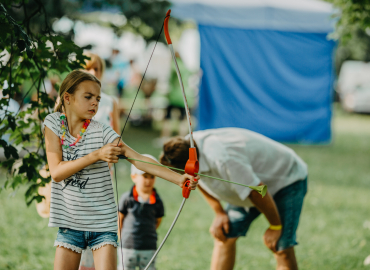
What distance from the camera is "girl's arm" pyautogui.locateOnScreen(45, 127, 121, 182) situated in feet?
6.54

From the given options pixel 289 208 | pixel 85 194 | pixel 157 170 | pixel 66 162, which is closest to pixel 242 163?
pixel 289 208

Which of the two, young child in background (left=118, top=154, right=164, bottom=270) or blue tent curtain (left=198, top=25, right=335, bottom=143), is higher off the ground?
blue tent curtain (left=198, top=25, right=335, bottom=143)

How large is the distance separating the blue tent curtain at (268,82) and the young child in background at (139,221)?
658cm

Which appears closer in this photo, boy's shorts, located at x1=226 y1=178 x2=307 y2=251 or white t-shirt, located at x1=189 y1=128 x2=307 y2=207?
white t-shirt, located at x1=189 y1=128 x2=307 y2=207

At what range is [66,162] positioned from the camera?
2.10 metres

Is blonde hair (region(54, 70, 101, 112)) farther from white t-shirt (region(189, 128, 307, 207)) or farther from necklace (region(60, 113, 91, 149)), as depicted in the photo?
white t-shirt (region(189, 128, 307, 207))

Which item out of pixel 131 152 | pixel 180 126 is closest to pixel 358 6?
pixel 131 152

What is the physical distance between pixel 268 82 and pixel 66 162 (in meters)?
9.01

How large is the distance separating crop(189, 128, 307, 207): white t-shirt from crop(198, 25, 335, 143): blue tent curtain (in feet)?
21.8

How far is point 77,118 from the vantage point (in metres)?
2.25

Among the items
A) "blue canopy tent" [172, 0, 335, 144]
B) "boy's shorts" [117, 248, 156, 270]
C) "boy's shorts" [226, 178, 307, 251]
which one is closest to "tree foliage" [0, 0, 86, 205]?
"boy's shorts" [117, 248, 156, 270]

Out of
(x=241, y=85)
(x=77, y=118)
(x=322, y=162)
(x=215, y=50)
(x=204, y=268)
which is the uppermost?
(x=215, y=50)

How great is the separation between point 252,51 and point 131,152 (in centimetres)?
868

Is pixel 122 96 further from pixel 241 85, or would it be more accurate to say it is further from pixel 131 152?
pixel 131 152
